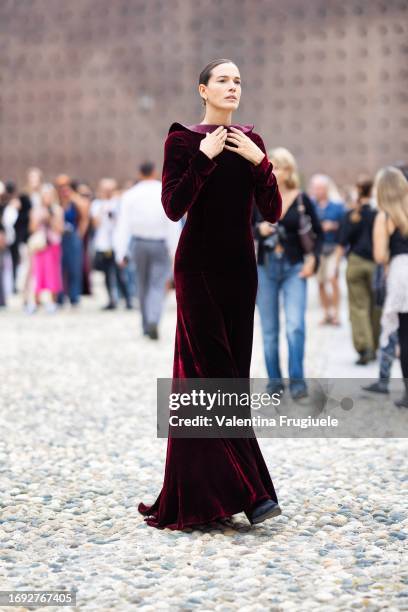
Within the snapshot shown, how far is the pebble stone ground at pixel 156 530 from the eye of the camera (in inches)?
131

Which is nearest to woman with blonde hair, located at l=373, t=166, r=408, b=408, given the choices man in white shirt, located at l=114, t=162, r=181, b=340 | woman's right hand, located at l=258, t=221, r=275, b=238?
woman's right hand, located at l=258, t=221, r=275, b=238

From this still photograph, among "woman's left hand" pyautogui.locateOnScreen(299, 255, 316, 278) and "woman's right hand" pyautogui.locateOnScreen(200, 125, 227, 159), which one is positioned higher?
"woman's right hand" pyautogui.locateOnScreen(200, 125, 227, 159)

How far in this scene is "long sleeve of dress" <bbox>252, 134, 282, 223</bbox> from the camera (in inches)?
155

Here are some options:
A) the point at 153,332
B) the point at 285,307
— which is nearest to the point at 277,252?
the point at 285,307

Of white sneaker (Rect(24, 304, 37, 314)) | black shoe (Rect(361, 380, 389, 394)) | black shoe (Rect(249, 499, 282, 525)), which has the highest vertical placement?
white sneaker (Rect(24, 304, 37, 314))

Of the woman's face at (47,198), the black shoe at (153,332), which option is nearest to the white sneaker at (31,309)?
the woman's face at (47,198)

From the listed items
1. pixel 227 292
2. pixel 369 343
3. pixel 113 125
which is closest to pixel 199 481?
pixel 227 292

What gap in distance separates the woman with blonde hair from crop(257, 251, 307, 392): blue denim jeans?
1.76 feet

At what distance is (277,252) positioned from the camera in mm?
6738

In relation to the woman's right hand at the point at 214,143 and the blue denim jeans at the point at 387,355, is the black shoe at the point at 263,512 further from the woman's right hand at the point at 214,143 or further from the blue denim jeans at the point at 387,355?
the blue denim jeans at the point at 387,355

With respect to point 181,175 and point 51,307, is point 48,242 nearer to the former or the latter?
point 51,307

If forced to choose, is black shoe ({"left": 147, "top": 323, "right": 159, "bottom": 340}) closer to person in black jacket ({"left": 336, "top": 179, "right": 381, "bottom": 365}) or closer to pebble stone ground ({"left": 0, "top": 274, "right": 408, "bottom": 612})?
person in black jacket ({"left": 336, "top": 179, "right": 381, "bottom": 365})

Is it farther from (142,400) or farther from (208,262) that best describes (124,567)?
(142,400)

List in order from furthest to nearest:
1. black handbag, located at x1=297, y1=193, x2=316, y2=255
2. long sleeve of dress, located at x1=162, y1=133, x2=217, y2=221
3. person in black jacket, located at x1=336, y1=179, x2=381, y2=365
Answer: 1. person in black jacket, located at x1=336, y1=179, x2=381, y2=365
2. black handbag, located at x1=297, y1=193, x2=316, y2=255
3. long sleeve of dress, located at x1=162, y1=133, x2=217, y2=221
